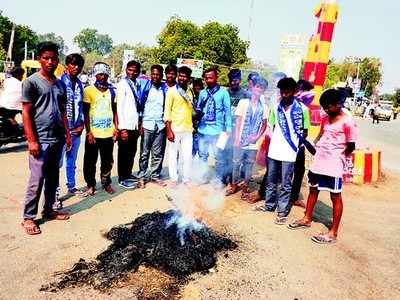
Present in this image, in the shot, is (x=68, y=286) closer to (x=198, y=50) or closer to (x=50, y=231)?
(x=50, y=231)

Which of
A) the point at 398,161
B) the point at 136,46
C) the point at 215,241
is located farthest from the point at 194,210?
the point at 136,46

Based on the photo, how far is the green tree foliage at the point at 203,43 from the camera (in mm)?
41781

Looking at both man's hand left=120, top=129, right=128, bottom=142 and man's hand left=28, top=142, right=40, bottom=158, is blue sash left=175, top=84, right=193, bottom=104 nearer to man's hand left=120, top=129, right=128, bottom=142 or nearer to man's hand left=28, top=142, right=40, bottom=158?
man's hand left=120, top=129, right=128, bottom=142

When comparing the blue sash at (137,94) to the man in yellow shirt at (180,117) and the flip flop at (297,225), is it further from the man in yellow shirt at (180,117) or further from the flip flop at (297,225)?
the flip flop at (297,225)

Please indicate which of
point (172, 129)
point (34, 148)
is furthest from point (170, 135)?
point (34, 148)

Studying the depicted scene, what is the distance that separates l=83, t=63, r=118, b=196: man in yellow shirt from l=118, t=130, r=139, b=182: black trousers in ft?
1.18

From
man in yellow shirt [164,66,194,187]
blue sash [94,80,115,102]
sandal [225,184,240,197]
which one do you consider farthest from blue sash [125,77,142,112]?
sandal [225,184,240,197]

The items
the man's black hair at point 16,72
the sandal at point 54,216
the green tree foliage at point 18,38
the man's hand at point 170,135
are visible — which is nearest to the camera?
the sandal at point 54,216

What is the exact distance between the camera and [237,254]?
423 cm

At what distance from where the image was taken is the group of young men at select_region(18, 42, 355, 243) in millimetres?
4398

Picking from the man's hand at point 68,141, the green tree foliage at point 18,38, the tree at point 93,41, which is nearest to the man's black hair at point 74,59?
the man's hand at point 68,141

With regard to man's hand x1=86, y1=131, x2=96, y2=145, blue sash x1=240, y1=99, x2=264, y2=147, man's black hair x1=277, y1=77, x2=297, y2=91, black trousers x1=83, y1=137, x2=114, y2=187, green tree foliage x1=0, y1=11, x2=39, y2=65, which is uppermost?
green tree foliage x1=0, y1=11, x2=39, y2=65

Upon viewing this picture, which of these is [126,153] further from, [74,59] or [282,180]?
[282,180]

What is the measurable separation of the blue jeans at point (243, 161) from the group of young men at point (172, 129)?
0.02 meters
